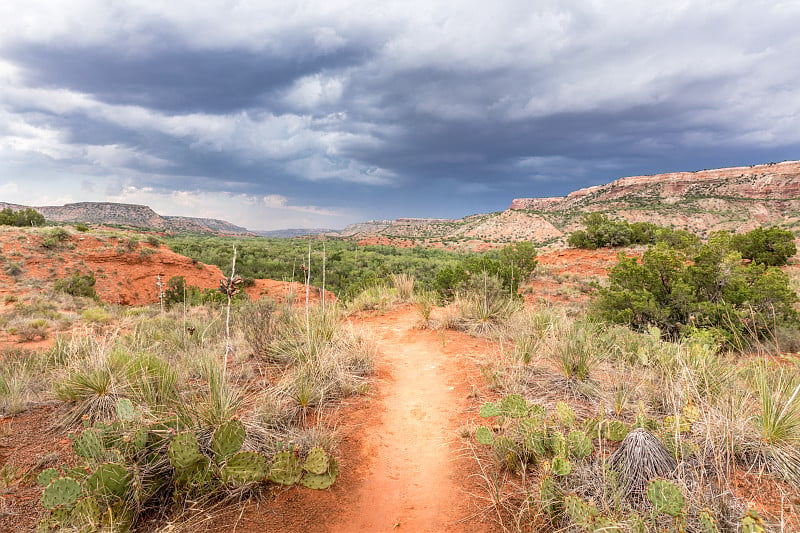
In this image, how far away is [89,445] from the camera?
8.31 feet

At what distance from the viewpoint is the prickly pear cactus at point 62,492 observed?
6.91ft

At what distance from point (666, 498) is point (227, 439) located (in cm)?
288

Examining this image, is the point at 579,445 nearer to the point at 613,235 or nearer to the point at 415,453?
the point at 415,453

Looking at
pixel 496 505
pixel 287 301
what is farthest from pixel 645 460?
pixel 287 301

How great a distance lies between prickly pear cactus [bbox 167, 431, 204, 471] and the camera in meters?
2.47

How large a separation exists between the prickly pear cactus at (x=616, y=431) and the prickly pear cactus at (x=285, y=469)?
245 cm

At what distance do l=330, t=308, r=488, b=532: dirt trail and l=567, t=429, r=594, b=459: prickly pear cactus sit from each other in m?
0.90

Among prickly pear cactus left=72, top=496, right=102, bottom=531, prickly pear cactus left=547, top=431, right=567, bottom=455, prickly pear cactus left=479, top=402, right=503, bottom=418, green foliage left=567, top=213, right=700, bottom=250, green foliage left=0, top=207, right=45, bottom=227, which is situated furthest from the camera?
green foliage left=0, top=207, right=45, bottom=227

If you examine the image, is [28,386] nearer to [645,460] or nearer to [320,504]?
[320,504]

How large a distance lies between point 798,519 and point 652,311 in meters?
6.69

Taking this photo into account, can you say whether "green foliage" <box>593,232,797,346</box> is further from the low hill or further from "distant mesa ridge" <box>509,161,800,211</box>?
"distant mesa ridge" <box>509,161,800,211</box>

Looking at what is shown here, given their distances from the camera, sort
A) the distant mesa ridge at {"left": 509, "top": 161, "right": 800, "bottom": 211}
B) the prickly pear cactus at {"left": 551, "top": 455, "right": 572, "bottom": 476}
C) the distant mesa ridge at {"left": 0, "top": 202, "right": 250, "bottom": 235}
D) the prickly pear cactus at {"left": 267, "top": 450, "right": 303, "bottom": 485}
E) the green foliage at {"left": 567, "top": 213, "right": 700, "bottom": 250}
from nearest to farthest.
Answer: the prickly pear cactus at {"left": 551, "top": 455, "right": 572, "bottom": 476} → the prickly pear cactus at {"left": 267, "top": 450, "right": 303, "bottom": 485} → the green foliage at {"left": 567, "top": 213, "right": 700, "bottom": 250} → the distant mesa ridge at {"left": 509, "top": 161, "right": 800, "bottom": 211} → the distant mesa ridge at {"left": 0, "top": 202, "right": 250, "bottom": 235}

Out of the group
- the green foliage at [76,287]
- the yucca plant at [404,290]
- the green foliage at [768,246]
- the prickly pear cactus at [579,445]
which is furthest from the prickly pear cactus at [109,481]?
the green foliage at [768,246]

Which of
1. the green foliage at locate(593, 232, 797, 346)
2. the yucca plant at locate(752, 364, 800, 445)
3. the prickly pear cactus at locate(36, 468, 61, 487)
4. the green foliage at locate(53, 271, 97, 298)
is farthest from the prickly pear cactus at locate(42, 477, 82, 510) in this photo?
the green foliage at locate(53, 271, 97, 298)
